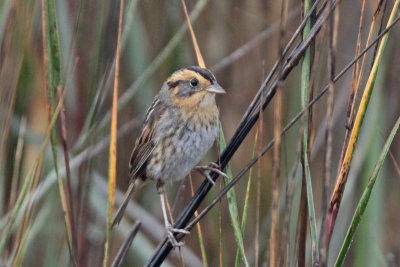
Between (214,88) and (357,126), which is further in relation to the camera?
(214,88)

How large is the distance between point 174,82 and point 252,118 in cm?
87

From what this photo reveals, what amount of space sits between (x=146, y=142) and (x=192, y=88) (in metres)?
0.28

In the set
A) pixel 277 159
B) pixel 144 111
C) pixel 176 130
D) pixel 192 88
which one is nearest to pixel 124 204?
pixel 176 130

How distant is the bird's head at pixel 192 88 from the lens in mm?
2080

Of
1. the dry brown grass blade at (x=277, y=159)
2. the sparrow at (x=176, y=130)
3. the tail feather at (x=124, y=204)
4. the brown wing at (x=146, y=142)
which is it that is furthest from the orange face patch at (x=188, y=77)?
the dry brown grass blade at (x=277, y=159)

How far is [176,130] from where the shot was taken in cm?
220

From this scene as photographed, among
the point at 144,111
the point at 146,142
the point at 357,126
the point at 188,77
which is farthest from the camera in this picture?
the point at 144,111

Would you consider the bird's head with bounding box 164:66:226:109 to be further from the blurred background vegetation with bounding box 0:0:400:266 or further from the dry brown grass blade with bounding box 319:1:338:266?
the dry brown grass blade with bounding box 319:1:338:266

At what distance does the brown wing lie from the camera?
2.27 meters

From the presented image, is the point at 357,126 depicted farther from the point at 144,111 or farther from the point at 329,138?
the point at 144,111

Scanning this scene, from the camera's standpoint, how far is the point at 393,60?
2.46m

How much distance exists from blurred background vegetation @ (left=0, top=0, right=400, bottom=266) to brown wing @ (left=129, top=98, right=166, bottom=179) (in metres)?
0.12

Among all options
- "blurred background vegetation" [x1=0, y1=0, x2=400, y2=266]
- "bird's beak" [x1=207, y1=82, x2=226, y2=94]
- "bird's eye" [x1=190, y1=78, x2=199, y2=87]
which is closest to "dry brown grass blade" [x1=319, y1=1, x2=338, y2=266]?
"blurred background vegetation" [x1=0, y1=0, x2=400, y2=266]

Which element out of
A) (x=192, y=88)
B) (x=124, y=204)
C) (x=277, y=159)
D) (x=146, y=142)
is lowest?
(x=124, y=204)
